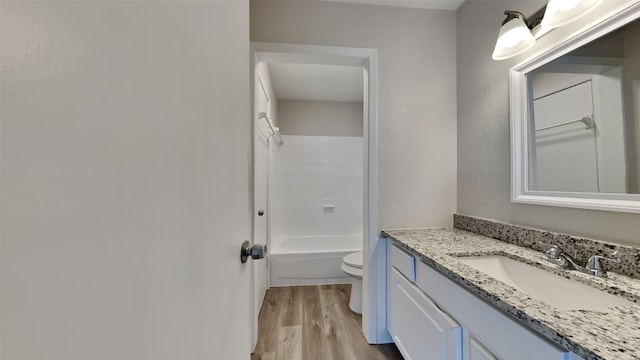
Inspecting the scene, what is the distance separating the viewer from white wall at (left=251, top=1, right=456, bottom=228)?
1808 mm

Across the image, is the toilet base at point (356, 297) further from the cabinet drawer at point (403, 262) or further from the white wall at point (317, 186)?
the white wall at point (317, 186)

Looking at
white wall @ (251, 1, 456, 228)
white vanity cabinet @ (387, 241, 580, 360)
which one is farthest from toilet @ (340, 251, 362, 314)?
white wall @ (251, 1, 456, 228)

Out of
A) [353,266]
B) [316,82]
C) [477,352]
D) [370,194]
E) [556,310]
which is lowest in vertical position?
[353,266]

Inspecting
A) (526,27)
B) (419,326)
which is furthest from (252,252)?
(526,27)

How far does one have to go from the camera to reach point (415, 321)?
4.45 feet

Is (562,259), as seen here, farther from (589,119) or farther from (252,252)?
(252,252)

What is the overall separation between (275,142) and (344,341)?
7.69ft

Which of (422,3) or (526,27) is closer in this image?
(526,27)

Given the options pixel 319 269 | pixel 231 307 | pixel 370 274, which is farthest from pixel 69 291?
pixel 319 269

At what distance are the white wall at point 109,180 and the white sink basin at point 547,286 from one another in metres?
1.08

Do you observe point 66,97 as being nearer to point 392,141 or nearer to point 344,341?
point 392,141

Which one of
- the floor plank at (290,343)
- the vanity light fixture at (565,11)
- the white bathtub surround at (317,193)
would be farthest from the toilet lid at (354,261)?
the vanity light fixture at (565,11)

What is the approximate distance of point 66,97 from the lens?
25 cm

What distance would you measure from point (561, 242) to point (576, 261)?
0.31 feet
